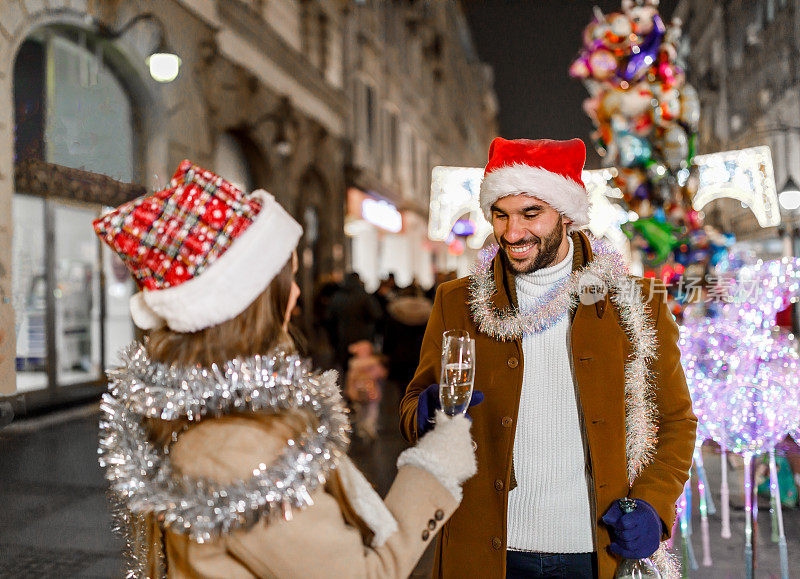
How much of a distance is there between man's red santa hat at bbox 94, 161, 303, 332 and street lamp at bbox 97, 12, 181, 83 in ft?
24.5

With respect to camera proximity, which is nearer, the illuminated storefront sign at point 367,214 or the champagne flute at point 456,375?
the champagne flute at point 456,375

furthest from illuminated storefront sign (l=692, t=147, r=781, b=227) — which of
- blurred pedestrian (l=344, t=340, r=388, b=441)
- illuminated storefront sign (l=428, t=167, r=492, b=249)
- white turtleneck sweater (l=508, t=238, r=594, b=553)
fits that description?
white turtleneck sweater (l=508, t=238, r=594, b=553)

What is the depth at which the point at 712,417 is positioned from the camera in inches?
155

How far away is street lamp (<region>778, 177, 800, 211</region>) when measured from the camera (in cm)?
706

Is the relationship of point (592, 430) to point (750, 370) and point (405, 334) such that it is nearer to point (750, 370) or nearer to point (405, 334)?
point (750, 370)

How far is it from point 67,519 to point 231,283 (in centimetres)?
421

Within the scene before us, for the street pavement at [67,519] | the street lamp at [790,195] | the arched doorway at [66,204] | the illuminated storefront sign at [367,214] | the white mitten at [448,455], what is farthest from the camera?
the illuminated storefront sign at [367,214]

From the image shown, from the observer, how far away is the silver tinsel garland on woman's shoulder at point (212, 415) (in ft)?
4.41

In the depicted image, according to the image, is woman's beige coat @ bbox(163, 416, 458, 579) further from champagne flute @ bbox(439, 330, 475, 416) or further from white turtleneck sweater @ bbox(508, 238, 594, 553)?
white turtleneck sweater @ bbox(508, 238, 594, 553)

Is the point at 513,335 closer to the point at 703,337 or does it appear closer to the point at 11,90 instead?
the point at 703,337

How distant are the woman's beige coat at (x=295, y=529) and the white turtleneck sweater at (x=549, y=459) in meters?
0.61

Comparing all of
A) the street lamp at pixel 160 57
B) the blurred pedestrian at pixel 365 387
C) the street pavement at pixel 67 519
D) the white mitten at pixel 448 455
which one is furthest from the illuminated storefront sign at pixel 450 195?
the white mitten at pixel 448 455

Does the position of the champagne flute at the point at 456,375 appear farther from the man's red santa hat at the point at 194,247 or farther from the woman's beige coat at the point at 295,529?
the man's red santa hat at the point at 194,247

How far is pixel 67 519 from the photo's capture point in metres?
4.85
